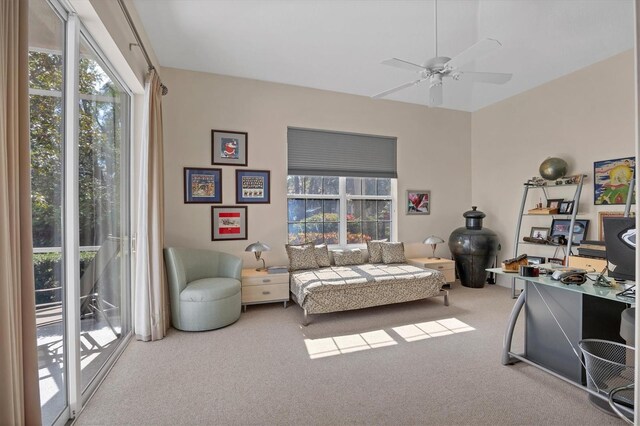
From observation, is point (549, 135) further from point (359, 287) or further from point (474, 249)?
point (359, 287)

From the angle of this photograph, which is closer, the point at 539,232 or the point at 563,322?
the point at 563,322

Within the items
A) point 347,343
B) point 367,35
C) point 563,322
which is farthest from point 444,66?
point 347,343

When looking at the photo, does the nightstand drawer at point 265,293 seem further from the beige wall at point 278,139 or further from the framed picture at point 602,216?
the framed picture at point 602,216

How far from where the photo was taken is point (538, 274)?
2381mm

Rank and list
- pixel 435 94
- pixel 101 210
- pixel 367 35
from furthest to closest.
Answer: pixel 367 35 < pixel 435 94 < pixel 101 210

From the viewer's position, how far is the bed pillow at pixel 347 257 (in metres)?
4.52

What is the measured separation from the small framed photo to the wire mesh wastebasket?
2.81 metres

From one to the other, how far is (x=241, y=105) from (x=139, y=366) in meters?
3.35

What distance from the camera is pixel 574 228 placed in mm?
4055

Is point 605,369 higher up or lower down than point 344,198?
lower down

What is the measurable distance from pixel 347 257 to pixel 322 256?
1.33 feet

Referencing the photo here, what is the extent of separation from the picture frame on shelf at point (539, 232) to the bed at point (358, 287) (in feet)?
5.93

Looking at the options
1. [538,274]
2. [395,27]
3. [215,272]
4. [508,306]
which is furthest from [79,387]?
[508,306]

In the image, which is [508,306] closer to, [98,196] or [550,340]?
[550,340]
